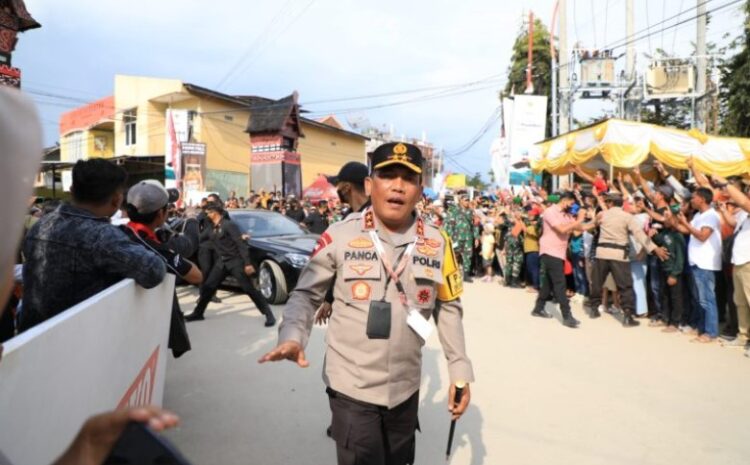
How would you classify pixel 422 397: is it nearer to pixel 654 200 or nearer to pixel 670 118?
pixel 654 200

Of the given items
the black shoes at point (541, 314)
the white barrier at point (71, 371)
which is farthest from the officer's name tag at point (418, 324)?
the black shoes at point (541, 314)

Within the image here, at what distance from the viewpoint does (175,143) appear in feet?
75.2

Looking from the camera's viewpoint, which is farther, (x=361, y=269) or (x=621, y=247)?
(x=621, y=247)

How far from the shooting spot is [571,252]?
904 centimetres

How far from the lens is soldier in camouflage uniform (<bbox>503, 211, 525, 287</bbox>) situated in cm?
1055

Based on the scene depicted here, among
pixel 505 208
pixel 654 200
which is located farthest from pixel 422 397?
pixel 505 208

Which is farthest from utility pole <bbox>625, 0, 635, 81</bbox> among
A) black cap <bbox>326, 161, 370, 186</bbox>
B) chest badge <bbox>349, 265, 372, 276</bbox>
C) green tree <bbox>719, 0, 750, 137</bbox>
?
chest badge <bbox>349, 265, 372, 276</bbox>

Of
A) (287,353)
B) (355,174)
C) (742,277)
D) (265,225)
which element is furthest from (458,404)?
(265,225)

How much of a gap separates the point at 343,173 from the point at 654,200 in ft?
18.3

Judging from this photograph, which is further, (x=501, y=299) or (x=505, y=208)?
(x=505, y=208)

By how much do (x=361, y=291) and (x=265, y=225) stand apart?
7719mm

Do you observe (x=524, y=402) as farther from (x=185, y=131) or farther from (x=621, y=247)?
(x=185, y=131)

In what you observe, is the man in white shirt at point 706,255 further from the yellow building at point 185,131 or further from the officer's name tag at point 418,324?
the yellow building at point 185,131

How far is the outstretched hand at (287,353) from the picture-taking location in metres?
2.02
